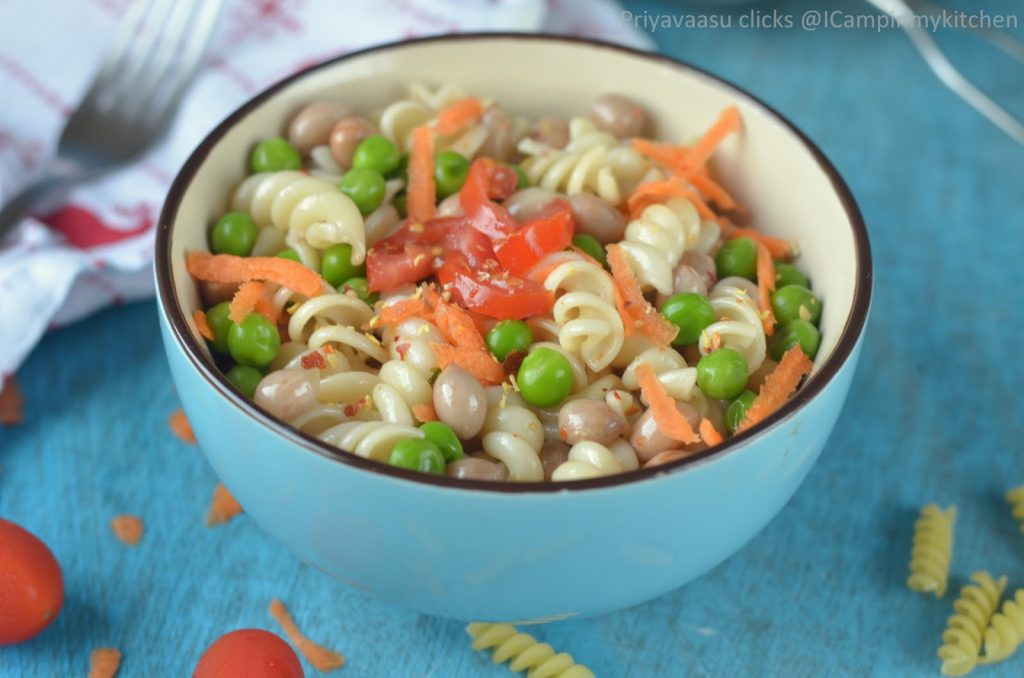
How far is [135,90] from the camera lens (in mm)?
3469

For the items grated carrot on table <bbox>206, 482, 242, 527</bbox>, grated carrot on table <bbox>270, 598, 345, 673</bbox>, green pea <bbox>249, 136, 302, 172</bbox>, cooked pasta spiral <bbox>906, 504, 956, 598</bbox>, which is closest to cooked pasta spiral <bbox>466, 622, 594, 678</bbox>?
grated carrot on table <bbox>270, 598, 345, 673</bbox>

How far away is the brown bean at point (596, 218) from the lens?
8.64ft

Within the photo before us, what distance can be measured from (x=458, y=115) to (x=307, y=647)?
127 cm

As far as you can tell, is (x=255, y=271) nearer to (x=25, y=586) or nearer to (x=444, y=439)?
(x=444, y=439)

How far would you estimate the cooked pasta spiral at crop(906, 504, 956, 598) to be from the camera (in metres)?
2.54

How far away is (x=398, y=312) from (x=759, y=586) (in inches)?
38.9

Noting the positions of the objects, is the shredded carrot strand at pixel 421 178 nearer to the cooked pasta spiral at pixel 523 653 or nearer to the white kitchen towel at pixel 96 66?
the white kitchen towel at pixel 96 66

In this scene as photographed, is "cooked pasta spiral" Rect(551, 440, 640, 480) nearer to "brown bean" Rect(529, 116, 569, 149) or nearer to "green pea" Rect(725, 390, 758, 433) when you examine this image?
"green pea" Rect(725, 390, 758, 433)

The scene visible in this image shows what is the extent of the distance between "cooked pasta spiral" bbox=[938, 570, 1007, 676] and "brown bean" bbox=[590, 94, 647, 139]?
51.6 inches

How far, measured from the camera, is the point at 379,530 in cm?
203

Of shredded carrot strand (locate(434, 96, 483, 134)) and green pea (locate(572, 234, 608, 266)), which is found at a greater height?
shredded carrot strand (locate(434, 96, 483, 134))

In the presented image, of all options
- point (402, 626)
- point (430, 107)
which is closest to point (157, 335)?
point (430, 107)

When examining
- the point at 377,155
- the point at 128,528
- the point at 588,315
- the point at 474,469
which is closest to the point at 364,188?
the point at 377,155

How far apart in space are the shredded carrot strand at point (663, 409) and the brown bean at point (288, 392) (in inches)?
24.6
